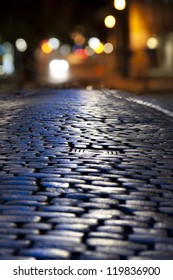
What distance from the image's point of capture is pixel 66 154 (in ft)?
27.4

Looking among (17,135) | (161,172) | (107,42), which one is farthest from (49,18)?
(161,172)

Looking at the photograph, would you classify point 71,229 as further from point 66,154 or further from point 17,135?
point 17,135

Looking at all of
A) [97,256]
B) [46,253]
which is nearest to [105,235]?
[97,256]

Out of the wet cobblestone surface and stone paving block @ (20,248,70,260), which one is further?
the wet cobblestone surface

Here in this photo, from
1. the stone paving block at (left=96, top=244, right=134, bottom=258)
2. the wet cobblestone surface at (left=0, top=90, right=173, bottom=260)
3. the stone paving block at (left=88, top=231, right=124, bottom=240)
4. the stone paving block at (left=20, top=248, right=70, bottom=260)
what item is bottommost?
the stone paving block at (left=96, top=244, right=134, bottom=258)

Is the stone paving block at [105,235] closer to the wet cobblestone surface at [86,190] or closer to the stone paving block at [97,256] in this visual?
the wet cobblestone surface at [86,190]

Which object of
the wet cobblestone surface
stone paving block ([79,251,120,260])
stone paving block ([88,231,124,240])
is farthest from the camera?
stone paving block ([88,231,124,240])

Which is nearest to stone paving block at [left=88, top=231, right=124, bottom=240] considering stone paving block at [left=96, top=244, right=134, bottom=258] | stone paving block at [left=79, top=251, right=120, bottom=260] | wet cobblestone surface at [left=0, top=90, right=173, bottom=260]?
wet cobblestone surface at [left=0, top=90, right=173, bottom=260]

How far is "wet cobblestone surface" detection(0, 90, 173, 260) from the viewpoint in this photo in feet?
15.1

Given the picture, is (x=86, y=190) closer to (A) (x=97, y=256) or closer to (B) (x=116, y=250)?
(B) (x=116, y=250)

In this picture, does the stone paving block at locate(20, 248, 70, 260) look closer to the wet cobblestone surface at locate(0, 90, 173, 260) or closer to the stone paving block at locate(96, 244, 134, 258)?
the wet cobblestone surface at locate(0, 90, 173, 260)

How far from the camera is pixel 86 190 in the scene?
6.19 meters

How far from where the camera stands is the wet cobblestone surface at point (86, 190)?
181 inches

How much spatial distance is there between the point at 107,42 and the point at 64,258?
213 ft
